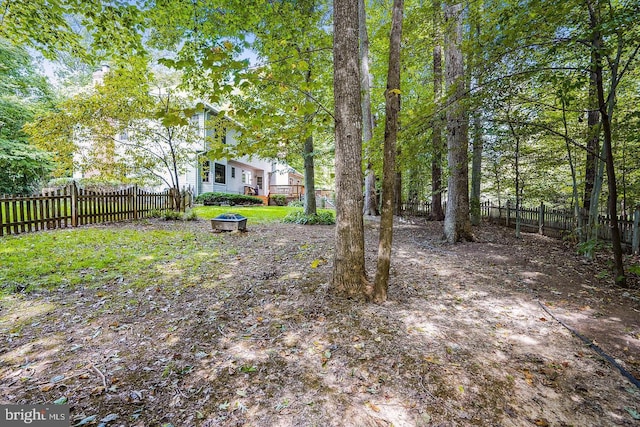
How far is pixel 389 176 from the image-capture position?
3359mm

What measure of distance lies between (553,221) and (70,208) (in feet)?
50.9

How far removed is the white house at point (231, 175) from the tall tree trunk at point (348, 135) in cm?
910

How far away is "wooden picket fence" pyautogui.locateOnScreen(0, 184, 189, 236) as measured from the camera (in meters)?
7.09

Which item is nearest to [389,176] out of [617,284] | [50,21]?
[617,284]

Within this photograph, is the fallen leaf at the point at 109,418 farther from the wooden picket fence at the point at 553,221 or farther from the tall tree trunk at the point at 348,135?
the wooden picket fence at the point at 553,221

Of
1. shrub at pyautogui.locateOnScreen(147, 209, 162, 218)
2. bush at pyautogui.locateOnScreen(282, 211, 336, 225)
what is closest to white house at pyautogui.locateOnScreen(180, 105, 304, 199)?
shrub at pyautogui.locateOnScreen(147, 209, 162, 218)

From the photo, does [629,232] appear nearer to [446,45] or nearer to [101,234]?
[446,45]

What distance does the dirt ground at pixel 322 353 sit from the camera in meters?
1.96

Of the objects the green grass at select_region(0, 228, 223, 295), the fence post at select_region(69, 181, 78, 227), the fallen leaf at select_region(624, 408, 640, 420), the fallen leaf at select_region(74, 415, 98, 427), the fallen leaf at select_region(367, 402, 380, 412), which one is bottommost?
the fallen leaf at select_region(624, 408, 640, 420)

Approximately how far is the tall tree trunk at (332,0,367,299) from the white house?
910cm

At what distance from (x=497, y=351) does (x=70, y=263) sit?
6634 mm

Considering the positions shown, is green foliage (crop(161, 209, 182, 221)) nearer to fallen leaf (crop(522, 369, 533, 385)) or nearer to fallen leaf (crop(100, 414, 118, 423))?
fallen leaf (crop(100, 414, 118, 423))

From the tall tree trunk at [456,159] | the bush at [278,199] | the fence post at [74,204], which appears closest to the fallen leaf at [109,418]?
the tall tree trunk at [456,159]

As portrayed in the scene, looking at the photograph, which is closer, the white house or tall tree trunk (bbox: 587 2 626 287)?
tall tree trunk (bbox: 587 2 626 287)
